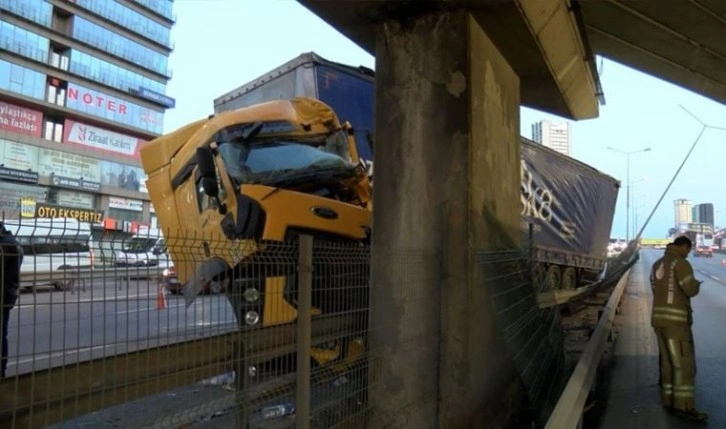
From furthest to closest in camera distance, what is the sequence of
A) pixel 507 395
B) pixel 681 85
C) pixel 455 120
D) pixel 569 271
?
pixel 569 271, pixel 681 85, pixel 507 395, pixel 455 120

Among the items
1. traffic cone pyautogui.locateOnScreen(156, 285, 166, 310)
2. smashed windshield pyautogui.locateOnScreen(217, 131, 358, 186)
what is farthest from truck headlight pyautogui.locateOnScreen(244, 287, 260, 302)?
smashed windshield pyautogui.locateOnScreen(217, 131, 358, 186)

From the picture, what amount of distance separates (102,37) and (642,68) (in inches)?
2606

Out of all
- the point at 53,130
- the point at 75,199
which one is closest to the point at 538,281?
the point at 75,199

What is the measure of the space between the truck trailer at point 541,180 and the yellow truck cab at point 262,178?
37.0 inches

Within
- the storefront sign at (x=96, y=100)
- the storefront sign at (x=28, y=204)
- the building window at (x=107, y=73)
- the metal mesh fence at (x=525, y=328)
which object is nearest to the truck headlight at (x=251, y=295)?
the metal mesh fence at (x=525, y=328)

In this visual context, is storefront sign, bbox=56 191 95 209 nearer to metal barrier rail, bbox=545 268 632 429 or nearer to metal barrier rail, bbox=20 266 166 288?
metal barrier rail, bbox=545 268 632 429

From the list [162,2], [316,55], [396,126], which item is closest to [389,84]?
[396,126]

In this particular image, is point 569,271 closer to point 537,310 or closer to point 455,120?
point 537,310

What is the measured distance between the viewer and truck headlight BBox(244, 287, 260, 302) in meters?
3.64

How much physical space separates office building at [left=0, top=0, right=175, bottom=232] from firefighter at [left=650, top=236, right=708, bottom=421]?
Answer: 47.6 m

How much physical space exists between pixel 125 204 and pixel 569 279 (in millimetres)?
56313

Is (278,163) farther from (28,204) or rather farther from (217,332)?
(28,204)

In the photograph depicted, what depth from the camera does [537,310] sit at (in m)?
6.66

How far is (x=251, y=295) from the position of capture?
372cm
